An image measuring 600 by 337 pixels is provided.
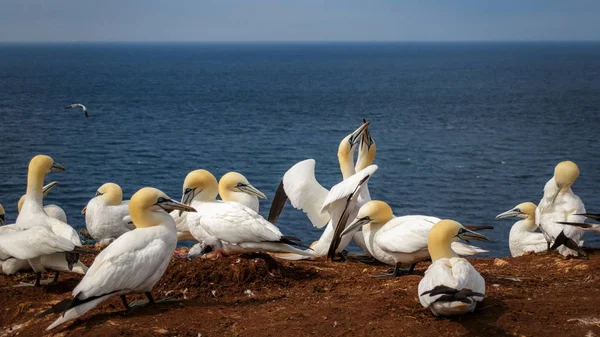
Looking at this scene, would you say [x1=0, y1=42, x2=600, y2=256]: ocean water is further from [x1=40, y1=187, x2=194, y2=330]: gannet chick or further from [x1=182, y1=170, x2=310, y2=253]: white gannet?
[x1=40, y1=187, x2=194, y2=330]: gannet chick

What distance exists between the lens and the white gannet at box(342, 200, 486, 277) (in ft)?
25.6

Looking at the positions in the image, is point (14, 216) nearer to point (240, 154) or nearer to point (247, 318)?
point (240, 154)

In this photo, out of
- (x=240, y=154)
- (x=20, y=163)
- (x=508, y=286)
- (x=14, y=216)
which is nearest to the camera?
(x=508, y=286)

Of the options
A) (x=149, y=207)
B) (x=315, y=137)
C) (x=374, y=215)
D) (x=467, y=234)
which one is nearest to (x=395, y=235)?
(x=374, y=215)

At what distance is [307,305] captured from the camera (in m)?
6.55

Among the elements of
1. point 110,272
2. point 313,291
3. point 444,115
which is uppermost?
point 110,272

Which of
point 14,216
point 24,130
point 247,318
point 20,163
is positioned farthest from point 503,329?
point 24,130

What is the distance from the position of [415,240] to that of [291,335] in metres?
2.41

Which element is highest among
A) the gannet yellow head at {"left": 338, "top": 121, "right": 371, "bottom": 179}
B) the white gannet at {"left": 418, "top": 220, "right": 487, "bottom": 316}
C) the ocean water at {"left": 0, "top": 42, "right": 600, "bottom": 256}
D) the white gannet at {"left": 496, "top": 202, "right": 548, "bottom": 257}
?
the gannet yellow head at {"left": 338, "top": 121, "right": 371, "bottom": 179}

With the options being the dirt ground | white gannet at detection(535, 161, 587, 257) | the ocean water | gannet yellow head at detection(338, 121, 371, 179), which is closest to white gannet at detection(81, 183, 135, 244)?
the dirt ground

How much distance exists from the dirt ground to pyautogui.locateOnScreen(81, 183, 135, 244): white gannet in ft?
8.99

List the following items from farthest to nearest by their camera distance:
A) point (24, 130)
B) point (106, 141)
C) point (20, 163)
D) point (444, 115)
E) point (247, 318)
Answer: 1. point (444, 115)
2. point (24, 130)
3. point (106, 141)
4. point (20, 163)
5. point (247, 318)

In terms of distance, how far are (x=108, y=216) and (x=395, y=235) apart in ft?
15.5

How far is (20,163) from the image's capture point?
34.0 metres
